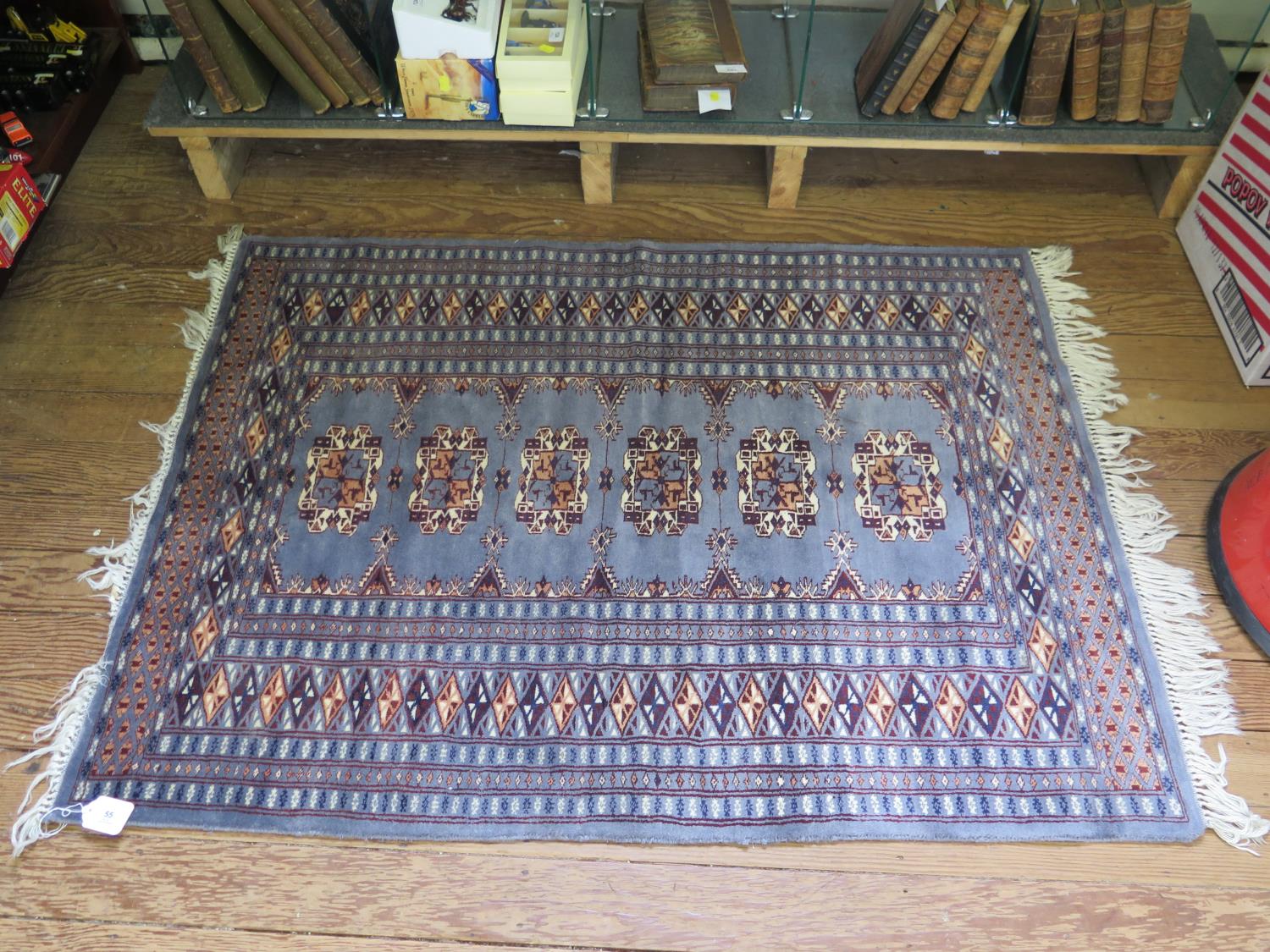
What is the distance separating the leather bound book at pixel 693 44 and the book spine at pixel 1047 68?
2.03ft

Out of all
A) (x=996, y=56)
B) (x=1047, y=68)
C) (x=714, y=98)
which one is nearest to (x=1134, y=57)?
(x=1047, y=68)

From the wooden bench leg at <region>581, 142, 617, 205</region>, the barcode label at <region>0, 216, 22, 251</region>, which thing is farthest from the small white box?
the barcode label at <region>0, 216, 22, 251</region>

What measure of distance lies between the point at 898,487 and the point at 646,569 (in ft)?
1.73

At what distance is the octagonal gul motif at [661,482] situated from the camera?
1.80m

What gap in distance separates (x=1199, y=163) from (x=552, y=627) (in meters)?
1.83

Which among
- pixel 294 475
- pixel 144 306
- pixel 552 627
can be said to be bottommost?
pixel 552 627

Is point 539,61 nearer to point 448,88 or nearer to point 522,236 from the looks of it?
point 448,88

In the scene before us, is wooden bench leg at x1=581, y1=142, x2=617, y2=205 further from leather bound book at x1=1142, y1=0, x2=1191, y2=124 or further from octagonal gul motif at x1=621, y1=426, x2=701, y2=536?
leather bound book at x1=1142, y1=0, x2=1191, y2=124

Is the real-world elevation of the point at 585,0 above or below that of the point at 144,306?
above

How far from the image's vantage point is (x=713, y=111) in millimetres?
2125

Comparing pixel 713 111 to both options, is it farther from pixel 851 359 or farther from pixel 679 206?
pixel 851 359

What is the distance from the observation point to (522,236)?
2242mm

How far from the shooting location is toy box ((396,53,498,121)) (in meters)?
2.01

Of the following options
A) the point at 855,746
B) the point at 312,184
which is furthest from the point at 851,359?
the point at 312,184
